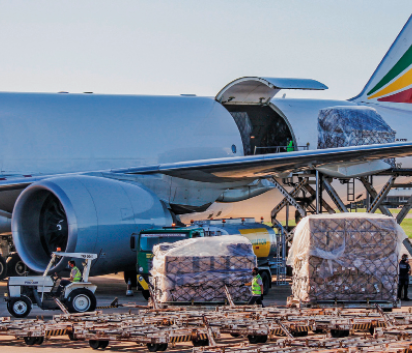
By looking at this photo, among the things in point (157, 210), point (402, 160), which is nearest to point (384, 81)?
point (402, 160)

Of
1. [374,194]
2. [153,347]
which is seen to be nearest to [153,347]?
[153,347]

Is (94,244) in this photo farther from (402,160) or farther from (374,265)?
(402,160)

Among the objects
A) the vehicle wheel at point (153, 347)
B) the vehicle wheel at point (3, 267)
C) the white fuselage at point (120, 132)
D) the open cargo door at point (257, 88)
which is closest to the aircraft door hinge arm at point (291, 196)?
the white fuselage at point (120, 132)

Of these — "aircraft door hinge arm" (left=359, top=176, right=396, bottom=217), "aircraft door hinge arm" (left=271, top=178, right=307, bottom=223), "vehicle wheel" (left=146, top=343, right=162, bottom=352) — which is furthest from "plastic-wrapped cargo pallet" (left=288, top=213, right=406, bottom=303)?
"aircraft door hinge arm" (left=359, top=176, right=396, bottom=217)

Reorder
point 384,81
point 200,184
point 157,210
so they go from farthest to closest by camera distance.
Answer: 1. point 384,81
2. point 200,184
3. point 157,210

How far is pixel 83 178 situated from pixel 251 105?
6.75m

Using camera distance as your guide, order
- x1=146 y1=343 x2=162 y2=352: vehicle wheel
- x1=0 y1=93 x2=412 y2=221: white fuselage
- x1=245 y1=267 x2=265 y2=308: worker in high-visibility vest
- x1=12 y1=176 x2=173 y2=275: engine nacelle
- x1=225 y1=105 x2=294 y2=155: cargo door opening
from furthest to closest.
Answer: x1=225 y1=105 x2=294 y2=155: cargo door opening → x1=0 y1=93 x2=412 y2=221: white fuselage → x1=12 y1=176 x2=173 y2=275: engine nacelle → x1=245 y1=267 x2=265 y2=308: worker in high-visibility vest → x1=146 y1=343 x2=162 y2=352: vehicle wheel

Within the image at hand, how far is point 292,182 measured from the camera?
2006 cm

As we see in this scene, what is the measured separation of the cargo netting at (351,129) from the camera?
18.3m

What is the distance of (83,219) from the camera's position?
1375cm

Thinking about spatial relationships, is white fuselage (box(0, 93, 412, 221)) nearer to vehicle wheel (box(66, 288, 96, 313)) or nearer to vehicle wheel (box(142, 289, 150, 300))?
vehicle wheel (box(142, 289, 150, 300))

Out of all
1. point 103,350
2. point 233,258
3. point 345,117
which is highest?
point 345,117

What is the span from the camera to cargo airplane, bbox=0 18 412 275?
1446 cm

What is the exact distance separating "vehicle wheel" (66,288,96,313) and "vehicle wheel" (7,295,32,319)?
617mm
